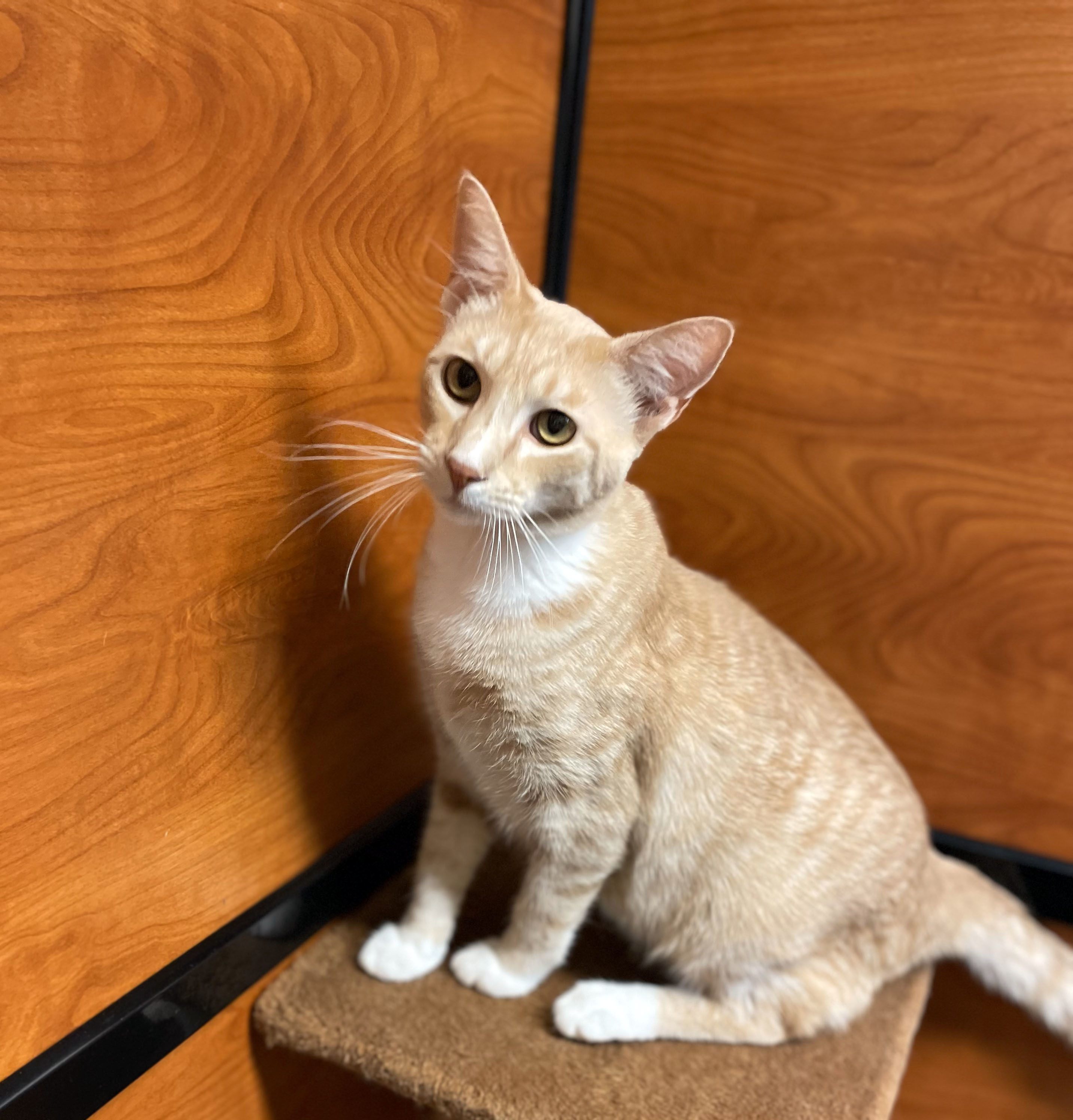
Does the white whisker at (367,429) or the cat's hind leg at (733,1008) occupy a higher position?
the white whisker at (367,429)

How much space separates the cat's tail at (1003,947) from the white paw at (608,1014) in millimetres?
402

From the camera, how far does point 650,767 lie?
104 centimetres

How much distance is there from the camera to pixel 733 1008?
3.66 feet

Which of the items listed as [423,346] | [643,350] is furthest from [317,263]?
[643,350]

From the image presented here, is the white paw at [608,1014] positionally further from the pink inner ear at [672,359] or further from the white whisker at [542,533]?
the pink inner ear at [672,359]

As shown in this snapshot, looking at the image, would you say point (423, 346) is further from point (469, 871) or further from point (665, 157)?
point (469, 871)

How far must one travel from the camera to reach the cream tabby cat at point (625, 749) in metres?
0.90

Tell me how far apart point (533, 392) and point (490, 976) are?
0.72 meters

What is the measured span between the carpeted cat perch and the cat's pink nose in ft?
2.14

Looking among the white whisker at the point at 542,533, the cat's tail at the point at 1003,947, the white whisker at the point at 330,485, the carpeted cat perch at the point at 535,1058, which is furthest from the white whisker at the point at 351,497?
the cat's tail at the point at 1003,947

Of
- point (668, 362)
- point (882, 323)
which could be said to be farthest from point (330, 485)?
point (882, 323)

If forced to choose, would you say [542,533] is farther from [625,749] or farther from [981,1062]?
[981,1062]

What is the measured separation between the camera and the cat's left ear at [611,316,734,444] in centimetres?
84

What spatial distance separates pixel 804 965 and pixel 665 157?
1135 millimetres
